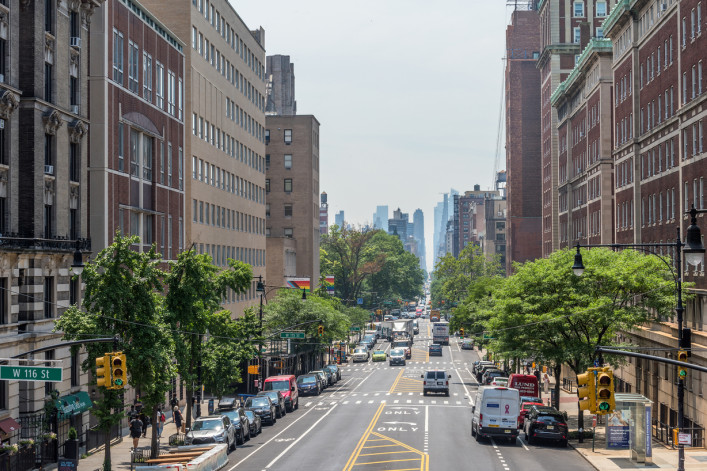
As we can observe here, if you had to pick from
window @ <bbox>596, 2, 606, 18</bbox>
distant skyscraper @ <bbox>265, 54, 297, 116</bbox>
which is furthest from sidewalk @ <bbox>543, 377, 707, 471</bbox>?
distant skyscraper @ <bbox>265, 54, 297, 116</bbox>

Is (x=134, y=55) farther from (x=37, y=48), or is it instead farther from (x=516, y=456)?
(x=516, y=456)

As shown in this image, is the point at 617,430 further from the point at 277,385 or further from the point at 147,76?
the point at 147,76

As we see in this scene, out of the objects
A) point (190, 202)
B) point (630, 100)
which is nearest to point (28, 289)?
point (190, 202)

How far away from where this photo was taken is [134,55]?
55812 mm

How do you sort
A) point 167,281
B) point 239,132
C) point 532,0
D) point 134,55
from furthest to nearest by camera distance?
point 532,0, point 239,132, point 134,55, point 167,281

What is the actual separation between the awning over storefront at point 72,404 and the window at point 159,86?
23215 millimetres

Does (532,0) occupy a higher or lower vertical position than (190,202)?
higher

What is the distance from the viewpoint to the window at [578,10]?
4621 inches

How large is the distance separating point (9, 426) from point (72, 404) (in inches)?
239

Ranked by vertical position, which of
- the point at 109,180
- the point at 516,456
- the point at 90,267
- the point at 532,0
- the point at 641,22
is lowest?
the point at 516,456

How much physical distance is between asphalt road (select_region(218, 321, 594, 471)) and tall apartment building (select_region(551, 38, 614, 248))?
19940 mm

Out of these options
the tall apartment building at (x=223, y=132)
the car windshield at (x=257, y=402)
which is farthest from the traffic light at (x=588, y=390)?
the tall apartment building at (x=223, y=132)

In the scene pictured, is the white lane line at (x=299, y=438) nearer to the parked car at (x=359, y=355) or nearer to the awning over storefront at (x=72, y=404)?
the awning over storefront at (x=72, y=404)

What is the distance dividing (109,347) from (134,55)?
25.5 meters
